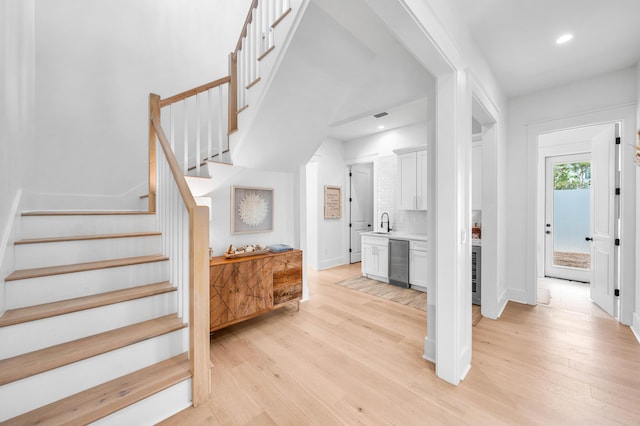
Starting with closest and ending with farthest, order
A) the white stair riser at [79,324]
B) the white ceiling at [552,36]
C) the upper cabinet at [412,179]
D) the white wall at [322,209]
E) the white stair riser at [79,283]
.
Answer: the white stair riser at [79,324] → the white stair riser at [79,283] → the white ceiling at [552,36] → the upper cabinet at [412,179] → the white wall at [322,209]

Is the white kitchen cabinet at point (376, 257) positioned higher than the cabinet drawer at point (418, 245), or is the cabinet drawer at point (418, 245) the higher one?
the cabinet drawer at point (418, 245)

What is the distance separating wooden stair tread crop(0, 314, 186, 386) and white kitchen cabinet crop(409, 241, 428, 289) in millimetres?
3391

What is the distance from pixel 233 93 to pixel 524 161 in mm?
3936

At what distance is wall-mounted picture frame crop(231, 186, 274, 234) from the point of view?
3.11 m

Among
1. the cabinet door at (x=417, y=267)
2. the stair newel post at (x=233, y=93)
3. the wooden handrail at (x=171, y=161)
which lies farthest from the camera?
the cabinet door at (x=417, y=267)

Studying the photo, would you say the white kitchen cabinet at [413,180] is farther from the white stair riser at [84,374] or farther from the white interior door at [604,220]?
the white stair riser at [84,374]

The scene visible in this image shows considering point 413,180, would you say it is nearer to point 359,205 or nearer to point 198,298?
point 359,205

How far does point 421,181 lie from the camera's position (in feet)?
14.1

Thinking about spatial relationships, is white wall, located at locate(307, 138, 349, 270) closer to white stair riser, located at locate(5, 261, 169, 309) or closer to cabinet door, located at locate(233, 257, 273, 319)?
cabinet door, located at locate(233, 257, 273, 319)

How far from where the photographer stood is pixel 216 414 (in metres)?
1.59

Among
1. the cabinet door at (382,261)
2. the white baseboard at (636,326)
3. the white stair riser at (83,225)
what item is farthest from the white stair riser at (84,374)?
the white baseboard at (636,326)

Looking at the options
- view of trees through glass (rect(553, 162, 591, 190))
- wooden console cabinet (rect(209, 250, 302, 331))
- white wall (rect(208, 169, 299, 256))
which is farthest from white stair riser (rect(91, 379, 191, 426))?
view of trees through glass (rect(553, 162, 591, 190))

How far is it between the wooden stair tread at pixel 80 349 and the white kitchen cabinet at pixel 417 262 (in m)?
3.39

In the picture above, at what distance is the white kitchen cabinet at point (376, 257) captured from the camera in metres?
4.45
